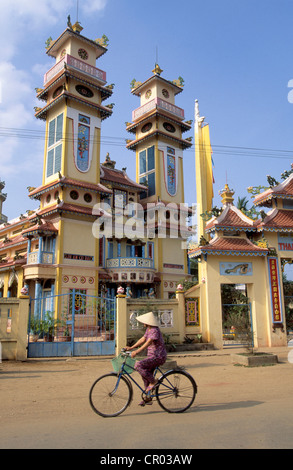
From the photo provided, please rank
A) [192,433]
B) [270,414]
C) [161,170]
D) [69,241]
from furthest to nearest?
[161,170] < [69,241] < [270,414] < [192,433]

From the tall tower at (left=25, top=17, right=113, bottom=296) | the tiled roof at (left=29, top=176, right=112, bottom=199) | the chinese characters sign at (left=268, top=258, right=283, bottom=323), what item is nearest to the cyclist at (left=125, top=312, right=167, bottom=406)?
the chinese characters sign at (left=268, top=258, right=283, bottom=323)

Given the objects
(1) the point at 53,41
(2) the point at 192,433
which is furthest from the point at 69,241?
(2) the point at 192,433

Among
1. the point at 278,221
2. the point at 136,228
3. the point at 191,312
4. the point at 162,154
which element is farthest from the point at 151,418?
the point at 162,154

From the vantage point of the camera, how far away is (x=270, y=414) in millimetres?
5301

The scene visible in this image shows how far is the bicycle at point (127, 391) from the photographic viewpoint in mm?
5391

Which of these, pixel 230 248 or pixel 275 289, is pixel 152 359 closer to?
pixel 230 248

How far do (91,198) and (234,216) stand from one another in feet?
33.8

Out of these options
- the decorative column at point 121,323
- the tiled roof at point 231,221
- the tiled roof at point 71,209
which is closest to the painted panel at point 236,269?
the tiled roof at point 231,221

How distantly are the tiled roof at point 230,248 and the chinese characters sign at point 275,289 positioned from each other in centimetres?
74

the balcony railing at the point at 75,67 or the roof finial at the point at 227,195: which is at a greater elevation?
the balcony railing at the point at 75,67

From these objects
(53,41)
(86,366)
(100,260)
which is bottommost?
(86,366)

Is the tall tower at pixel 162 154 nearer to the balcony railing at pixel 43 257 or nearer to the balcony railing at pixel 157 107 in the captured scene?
the balcony railing at pixel 157 107

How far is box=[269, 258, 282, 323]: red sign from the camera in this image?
50.3 feet
